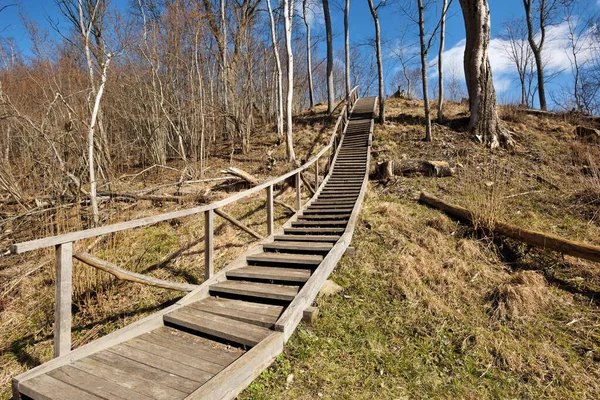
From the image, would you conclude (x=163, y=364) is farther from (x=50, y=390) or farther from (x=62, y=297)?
(x=62, y=297)

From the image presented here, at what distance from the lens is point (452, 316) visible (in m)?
3.86

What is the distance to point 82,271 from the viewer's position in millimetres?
4234

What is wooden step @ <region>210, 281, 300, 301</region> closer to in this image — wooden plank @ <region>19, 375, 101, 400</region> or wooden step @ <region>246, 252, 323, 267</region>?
wooden step @ <region>246, 252, 323, 267</region>

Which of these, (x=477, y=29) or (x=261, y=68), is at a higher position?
(x=261, y=68)

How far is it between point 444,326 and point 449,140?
1010 cm

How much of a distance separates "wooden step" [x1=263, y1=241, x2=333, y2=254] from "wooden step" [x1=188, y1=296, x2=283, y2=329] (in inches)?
56.8

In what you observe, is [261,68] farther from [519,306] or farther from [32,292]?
[519,306]

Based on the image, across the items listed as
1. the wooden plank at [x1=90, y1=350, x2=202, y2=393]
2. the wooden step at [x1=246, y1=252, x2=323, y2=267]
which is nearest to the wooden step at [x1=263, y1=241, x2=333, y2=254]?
the wooden step at [x1=246, y1=252, x2=323, y2=267]

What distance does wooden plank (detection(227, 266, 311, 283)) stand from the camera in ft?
13.7

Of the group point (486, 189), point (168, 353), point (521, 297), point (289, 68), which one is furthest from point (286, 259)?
point (289, 68)

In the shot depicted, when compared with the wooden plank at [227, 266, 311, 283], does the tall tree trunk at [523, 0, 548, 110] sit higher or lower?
higher

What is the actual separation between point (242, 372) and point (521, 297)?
3.71 meters

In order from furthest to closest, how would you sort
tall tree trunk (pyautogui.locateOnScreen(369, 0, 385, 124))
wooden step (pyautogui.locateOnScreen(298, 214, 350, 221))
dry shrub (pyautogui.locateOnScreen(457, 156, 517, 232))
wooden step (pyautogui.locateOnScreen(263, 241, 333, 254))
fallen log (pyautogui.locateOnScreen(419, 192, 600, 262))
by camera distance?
1. tall tree trunk (pyautogui.locateOnScreen(369, 0, 385, 124))
2. wooden step (pyautogui.locateOnScreen(298, 214, 350, 221))
3. dry shrub (pyautogui.locateOnScreen(457, 156, 517, 232))
4. wooden step (pyautogui.locateOnScreen(263, 241, 333, 254))
5. fallen log (pyautogui.locateOnScreen(419, 192, 600, 262))

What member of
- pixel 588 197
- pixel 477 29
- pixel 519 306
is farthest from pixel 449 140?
pixel 519 306
